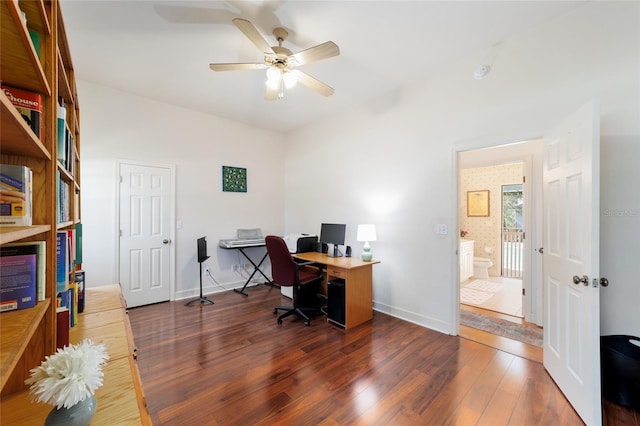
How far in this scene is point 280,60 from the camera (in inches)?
88.9

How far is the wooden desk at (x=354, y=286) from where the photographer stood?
294cm

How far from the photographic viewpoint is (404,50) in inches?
101

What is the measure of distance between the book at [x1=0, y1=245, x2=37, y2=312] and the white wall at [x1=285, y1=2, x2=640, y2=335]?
3101 millimetres

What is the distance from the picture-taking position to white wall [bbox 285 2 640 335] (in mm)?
1884

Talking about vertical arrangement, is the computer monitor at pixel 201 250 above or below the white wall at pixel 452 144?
below

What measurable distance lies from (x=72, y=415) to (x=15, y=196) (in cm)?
70

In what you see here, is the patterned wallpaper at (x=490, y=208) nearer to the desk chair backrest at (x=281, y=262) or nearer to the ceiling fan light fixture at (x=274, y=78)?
the desk chair backrest at (x=281, y=262)

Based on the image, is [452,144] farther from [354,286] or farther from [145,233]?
[145,233]

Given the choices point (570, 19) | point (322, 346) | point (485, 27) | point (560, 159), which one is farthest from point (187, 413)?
point (570, 19)

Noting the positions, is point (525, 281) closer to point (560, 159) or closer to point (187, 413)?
point (560, 159)

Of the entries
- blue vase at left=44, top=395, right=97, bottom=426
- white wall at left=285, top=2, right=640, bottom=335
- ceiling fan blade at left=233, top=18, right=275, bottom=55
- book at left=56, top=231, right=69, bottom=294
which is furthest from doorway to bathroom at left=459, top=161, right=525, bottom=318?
book at left=56, top=231, right=69, bottom=294

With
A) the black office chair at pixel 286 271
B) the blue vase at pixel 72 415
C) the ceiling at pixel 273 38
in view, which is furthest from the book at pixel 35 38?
the black office chair at pixel 286 271

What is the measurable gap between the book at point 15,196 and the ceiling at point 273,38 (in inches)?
75.4

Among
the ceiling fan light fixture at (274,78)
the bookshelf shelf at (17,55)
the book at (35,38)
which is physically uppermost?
the ceiling fan light fixture at (274,78)
